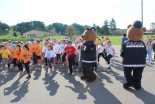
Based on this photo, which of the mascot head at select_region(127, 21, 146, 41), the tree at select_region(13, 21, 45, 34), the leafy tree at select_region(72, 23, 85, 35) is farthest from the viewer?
the leafy tree at select_region(72, 23, 85, 35)

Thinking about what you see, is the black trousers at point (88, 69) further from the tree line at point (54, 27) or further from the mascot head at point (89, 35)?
the tree line at point (54, 27)

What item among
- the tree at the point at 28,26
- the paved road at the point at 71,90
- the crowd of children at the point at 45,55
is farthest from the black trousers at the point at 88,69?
the tree at the point at 28,26

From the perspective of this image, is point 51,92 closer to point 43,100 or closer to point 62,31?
point 43,100

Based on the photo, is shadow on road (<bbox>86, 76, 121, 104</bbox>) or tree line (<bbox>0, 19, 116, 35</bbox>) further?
tree line (<bbox>0, 19, 116, 35</bbox>)

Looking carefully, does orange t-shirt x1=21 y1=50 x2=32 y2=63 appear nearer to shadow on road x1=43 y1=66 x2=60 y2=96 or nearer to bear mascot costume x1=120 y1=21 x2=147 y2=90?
shadow on road x1=43 y1=66 x2=60 y2=96

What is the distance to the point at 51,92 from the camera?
9.03 m

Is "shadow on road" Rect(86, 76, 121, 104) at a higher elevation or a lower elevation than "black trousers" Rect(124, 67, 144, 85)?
lower

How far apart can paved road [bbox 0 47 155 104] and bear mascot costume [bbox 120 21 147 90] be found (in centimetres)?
36

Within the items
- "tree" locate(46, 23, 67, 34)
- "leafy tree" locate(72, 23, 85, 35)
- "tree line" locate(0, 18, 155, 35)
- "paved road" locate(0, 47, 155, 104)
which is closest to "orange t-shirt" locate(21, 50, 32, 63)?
"paved road" locate(0, 47, 155, 104)

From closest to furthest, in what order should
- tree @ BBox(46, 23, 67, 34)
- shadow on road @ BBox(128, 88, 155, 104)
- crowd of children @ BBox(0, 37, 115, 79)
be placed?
shadow on road @ BBox(128, 88, 155, 104), crowd of children @ BBox(0, 37, 115, 79), tree @ BBox(46, 23, 67, 34)

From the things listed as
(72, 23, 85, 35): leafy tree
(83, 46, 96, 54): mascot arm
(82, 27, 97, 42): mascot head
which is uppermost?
(82, 27, 97, 42): mascot head

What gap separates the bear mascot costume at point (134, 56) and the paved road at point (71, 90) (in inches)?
14.1

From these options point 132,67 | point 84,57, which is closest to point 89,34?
point 84,57

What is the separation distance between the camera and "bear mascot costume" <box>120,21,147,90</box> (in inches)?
360
